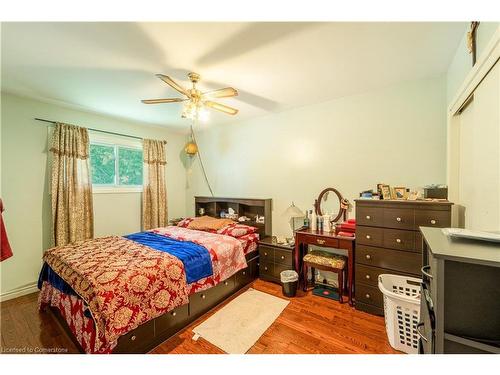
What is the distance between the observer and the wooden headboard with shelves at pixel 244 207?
339cm

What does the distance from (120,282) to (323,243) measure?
2.12 m

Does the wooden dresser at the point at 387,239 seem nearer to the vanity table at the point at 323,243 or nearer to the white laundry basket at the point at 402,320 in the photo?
→ the vanity table at the point at 323,243

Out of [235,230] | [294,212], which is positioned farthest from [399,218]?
[235,230]

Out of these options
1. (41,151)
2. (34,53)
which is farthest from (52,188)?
(34,53)

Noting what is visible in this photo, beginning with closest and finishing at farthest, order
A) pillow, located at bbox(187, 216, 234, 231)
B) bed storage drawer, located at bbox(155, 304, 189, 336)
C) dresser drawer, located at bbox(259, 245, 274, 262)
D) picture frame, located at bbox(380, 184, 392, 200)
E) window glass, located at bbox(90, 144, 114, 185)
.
→ bed storage drawer, located at bbox(155, 304, 189, 336) → picture frame, located at bbox(380, 184, 392, 200) → dresser drawer, located at bbox(259, 245, 274, 262) → pillow, located at bbox(187, 216, 234, 231) → window glass, located at bbox(90, 144, 114, 185)

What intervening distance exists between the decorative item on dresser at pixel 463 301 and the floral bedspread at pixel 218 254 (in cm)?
189

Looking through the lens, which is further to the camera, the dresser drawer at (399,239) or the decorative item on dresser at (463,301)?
the dresser drawer at (399,239)

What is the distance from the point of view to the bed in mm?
1499

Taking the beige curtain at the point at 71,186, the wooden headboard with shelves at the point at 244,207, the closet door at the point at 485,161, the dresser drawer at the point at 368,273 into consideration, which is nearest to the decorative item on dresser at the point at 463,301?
the closet door at the point at 485,161

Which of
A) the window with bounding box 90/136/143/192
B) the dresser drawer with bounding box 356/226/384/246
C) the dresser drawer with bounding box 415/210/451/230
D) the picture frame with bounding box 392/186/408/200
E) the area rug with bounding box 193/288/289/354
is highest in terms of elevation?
the window with bounding box 90/136/143/192

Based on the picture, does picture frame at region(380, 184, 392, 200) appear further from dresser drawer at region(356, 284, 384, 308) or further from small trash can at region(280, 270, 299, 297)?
small trash can at region(280, 270, 299, 297)

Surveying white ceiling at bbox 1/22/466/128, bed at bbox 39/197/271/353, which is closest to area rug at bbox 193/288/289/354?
bed at bbox 39/197/271/353

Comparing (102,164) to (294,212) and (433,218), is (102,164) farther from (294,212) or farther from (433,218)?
(433,218)

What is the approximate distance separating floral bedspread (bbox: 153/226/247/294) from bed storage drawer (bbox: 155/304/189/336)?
19 cm
